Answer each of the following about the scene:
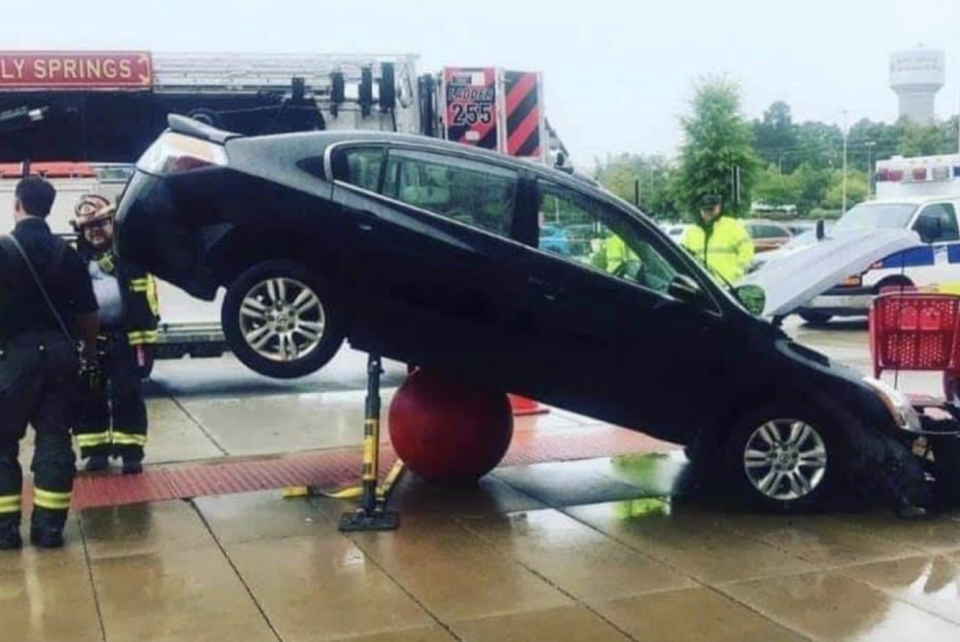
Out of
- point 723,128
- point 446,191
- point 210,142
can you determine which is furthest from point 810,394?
point 723,128

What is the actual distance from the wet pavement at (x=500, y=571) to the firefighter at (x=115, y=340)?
99cm

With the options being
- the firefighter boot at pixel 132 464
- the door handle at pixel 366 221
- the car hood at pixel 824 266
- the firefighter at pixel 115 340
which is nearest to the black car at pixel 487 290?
the door handle at pixel 366 221

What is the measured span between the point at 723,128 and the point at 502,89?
27.6 metres

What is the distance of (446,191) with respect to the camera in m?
6.54

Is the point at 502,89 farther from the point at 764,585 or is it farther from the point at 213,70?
the point at 764,585

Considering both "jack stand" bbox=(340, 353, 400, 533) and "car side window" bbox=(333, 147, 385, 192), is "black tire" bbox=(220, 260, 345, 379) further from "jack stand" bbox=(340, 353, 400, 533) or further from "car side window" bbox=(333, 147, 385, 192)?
"car side window" bbox=(333, 147, 385, 192)

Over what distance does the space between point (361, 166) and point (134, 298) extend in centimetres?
225

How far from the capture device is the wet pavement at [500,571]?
502 cm

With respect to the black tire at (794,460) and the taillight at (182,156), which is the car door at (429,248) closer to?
the taillight at (182,156)

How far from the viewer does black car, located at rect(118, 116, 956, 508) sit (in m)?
6.36

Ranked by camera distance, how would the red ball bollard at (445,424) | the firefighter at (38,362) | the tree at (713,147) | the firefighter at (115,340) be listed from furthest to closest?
the tree at (713,147)
the firefighter at (115,340)
the red ball bollard at (445,424)
the firefighter at (38,362)

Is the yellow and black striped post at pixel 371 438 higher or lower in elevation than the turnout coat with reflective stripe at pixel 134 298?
lower

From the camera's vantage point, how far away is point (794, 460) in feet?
22.0

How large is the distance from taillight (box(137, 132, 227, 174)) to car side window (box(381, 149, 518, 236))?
92cm
